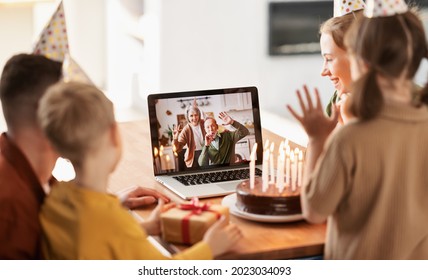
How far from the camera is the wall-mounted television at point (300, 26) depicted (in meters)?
5.08

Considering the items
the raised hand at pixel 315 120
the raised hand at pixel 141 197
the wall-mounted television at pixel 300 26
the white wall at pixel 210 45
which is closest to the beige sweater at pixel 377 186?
the raised hand at pixel 315 120

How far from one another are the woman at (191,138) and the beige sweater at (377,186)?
617mm

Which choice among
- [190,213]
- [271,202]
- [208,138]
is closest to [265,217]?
[271,202]

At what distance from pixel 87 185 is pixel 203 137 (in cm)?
67

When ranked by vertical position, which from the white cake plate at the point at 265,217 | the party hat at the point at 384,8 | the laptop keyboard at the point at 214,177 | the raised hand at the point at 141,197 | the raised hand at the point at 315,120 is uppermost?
the party hat at the point at 384,8

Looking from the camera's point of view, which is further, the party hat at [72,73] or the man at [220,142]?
the man at [220,142]

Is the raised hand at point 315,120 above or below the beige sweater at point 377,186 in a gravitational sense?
above

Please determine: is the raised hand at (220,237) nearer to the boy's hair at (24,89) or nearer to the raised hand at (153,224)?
the raised hand at (153,224)

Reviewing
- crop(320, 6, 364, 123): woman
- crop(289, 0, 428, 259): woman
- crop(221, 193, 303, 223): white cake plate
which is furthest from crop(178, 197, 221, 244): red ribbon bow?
crop(320, 6, 364, 123): woman

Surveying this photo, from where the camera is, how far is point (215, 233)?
1.64 meters

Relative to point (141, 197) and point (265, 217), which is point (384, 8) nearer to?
point (265, 217)

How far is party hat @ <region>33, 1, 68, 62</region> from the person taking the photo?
179 cm

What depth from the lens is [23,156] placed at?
1690 mm

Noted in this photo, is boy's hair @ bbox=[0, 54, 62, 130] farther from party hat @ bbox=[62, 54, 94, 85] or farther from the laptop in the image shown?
the laptop
